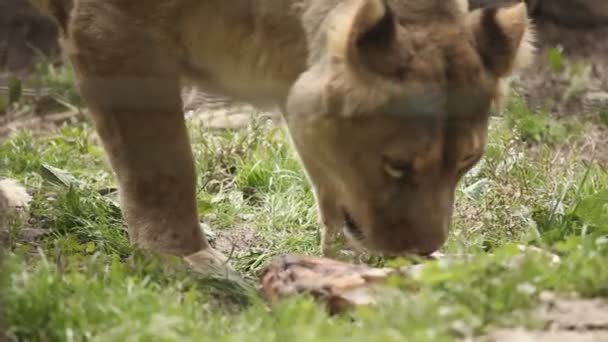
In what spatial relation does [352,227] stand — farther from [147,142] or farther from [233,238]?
[233,238]

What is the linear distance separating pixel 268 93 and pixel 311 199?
1.17 m

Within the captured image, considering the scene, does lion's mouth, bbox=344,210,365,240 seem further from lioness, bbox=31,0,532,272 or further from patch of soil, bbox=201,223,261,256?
patch of soil, bbox=201,223,261,256

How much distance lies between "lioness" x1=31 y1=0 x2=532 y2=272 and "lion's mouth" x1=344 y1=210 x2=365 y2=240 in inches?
0.7

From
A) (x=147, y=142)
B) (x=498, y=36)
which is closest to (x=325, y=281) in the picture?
(x=498, y=36)

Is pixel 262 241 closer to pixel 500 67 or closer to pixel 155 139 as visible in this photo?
pixel 155 139

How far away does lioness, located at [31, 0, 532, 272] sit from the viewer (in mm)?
3354

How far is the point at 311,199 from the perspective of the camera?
16.7 ft

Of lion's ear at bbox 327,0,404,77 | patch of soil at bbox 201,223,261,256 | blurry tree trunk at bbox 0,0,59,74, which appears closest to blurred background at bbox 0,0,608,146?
blurry tree trunk at bbox 0,0,59,74

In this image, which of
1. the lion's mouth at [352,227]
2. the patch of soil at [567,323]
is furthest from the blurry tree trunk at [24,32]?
the patch of soil at [567,323]

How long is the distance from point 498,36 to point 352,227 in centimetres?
72

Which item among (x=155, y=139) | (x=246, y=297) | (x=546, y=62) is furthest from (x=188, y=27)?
(x=546, y=62)

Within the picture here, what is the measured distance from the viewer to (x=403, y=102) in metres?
3.35

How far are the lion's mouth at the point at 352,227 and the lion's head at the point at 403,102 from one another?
1.2 inches

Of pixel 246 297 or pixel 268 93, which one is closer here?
pixel 246 297
